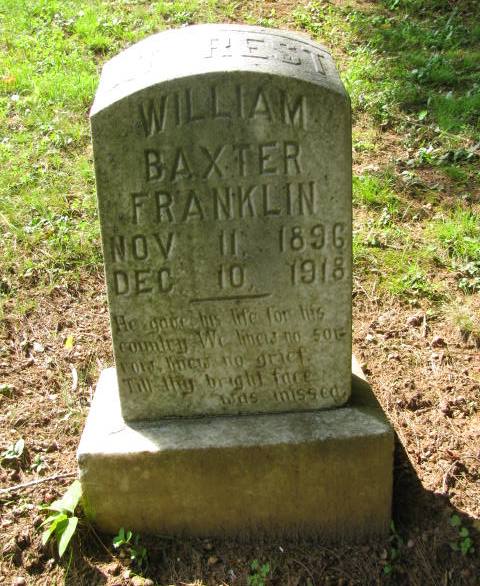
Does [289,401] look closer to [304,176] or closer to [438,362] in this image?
[304,176]

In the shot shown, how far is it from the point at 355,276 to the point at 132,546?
2.20 metres

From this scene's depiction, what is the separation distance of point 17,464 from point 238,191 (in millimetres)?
1704

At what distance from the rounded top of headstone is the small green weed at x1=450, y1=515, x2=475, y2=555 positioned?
5.58ft

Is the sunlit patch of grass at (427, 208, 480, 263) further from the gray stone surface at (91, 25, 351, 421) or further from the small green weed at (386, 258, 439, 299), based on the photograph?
the gray stone surface at (91, 25, 351, 421)

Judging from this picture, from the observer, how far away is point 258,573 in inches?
109

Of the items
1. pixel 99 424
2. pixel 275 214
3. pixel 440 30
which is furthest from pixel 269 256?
pixel 440 30

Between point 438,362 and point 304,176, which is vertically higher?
point 304,176

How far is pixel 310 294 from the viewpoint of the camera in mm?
2707

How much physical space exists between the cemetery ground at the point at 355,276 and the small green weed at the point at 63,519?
0.27 feet

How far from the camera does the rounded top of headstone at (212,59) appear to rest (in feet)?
7.85

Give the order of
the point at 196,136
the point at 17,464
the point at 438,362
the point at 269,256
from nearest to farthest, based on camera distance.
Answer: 1. the point at 196,136
2. the point at 269,256
3. the point at 17,464
4. the point at 438,362

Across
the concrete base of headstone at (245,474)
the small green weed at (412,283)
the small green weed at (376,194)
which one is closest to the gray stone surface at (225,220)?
the concrete base of headstone at (245,474)

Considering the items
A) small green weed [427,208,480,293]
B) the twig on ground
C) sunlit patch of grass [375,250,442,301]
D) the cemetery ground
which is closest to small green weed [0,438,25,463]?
the cemetery ground

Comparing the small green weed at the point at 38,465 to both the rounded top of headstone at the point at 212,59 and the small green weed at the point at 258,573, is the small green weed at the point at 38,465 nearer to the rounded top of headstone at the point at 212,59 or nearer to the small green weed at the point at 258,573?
the small green weed at the point at 258,573
